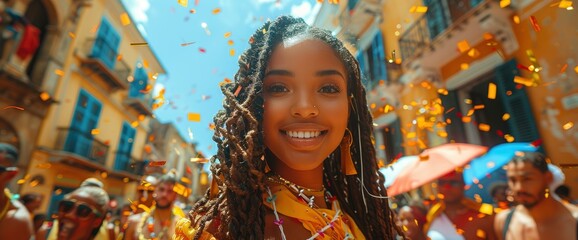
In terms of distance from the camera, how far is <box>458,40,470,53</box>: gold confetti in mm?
7760

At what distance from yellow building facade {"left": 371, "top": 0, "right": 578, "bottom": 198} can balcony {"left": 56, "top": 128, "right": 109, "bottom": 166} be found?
1197 centimetres

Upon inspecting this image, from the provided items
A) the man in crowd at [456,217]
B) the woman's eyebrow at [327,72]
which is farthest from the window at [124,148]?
the woman's eyebrow at [327,72]

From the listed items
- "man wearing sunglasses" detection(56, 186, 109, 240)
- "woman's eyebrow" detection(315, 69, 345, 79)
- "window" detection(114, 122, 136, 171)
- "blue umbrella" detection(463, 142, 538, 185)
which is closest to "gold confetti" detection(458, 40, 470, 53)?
"blue umbrella" detection(463, 142, 538, 185)

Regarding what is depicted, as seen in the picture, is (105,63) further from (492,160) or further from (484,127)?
(492,160)

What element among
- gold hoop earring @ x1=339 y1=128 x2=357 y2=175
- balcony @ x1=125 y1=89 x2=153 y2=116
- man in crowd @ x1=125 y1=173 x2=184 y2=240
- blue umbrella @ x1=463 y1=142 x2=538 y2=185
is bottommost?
man in crowd @ x1=125 y1=173 x2=184 y2=240

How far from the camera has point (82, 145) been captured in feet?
45.1

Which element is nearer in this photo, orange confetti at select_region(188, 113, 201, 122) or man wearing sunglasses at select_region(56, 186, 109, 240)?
orange confetti at select_region(188, 113, 201, 122)

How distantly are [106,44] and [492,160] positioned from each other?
15.6 meters

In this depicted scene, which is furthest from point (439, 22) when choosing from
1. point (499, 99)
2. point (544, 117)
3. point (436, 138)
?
point (544, 117)

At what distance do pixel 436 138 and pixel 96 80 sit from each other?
1425 cm

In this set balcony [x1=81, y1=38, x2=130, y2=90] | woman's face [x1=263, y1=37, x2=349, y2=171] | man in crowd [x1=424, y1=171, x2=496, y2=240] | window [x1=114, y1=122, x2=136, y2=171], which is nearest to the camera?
woman's face [x1=263, y1=37, x2=349, y2=171]

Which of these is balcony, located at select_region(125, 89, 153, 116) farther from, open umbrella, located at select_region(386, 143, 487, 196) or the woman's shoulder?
the woman's shoulder

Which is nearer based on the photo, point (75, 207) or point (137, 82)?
point (75, 207)

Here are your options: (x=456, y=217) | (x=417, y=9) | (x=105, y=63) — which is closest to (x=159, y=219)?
(x=456, y=217)
